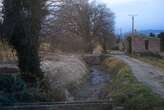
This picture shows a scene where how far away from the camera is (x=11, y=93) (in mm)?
16562

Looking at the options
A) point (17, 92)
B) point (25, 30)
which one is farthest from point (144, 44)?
point (17, 92)

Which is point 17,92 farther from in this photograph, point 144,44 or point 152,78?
point 144,44

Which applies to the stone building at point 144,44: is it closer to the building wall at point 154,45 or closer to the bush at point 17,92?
the building wall at point 154,45

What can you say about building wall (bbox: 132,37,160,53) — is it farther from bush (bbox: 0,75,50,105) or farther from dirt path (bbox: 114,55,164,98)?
bush (bbox: 0,75,50,105)

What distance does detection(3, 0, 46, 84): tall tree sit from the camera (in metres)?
20.5

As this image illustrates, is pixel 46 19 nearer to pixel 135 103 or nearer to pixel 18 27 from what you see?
pixel 18 27

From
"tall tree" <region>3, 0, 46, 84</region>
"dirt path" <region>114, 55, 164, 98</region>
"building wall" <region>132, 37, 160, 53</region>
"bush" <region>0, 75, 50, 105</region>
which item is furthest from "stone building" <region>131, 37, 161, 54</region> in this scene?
"bush" <region>0, 75, 50, 105</region>

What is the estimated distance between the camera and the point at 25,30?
20.6 metres

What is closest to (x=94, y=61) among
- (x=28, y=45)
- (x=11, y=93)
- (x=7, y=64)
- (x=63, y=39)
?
(x=7, y=64)

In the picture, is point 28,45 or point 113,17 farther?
point 113,17

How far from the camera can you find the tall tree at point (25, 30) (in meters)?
20.5

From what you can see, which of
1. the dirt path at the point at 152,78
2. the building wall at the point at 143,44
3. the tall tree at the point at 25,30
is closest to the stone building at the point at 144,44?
the building wall at the point at 143,44

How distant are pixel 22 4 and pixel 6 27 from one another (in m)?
1.38

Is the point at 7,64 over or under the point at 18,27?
under
